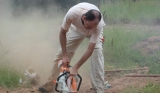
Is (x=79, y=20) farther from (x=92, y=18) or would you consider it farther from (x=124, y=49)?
(x=124, y=49)

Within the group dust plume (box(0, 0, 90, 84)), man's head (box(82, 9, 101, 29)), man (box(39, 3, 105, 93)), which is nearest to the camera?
man's head (box(82, 9, 101, 29))

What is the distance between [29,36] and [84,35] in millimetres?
3696

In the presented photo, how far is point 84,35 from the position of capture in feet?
17.1

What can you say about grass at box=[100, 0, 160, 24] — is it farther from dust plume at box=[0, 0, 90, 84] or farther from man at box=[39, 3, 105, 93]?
man at box=[39, 3, 105, 93]

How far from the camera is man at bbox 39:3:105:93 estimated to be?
433 centimetres

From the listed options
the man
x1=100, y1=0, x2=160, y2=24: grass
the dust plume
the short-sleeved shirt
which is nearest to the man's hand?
the man

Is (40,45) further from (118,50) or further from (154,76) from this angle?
(154,76)

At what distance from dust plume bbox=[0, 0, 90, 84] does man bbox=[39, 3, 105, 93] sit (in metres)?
1.36

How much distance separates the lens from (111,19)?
11625 millimetres

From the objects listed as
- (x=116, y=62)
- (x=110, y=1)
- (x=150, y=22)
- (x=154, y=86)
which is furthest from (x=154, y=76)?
(x=110, y=1)

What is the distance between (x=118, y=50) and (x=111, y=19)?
3.98 m

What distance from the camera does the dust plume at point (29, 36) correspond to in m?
7.14

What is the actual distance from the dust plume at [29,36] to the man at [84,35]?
136 cm

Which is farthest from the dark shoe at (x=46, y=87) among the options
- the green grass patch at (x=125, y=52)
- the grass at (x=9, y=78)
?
the green grass patch at (x=125, y=52)
